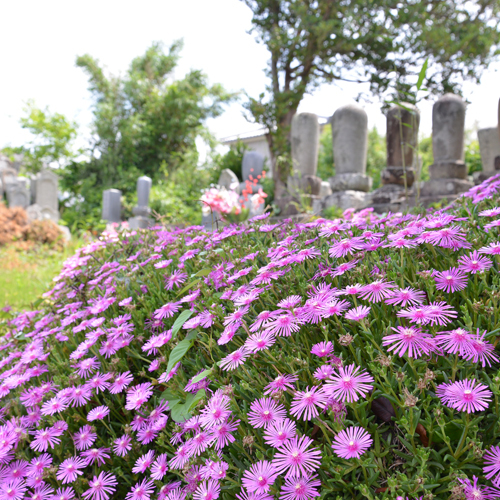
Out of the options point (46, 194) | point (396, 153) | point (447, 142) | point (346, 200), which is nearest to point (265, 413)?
point (346, 200)

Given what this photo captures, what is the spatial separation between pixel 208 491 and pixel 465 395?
1.79ft

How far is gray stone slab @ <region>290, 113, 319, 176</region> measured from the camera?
8.33 m

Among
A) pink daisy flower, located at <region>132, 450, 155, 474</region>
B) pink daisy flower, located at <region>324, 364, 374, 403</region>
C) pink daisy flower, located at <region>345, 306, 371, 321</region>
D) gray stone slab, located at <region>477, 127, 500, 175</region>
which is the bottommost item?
pink daisy flower, located at <region>132, 450, 155, 474</region>

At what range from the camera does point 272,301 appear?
117 centimetres

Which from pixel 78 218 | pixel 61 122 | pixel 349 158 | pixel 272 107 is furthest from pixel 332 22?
pixel 61 122

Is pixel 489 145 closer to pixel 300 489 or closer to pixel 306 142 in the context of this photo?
pixel 306 142

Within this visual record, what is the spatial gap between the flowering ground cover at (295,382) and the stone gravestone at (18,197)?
49.3 feet

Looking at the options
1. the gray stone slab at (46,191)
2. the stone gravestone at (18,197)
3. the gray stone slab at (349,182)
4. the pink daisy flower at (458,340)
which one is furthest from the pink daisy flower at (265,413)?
the stone gravestone at (18,197)

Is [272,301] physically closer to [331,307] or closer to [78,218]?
[331,307]

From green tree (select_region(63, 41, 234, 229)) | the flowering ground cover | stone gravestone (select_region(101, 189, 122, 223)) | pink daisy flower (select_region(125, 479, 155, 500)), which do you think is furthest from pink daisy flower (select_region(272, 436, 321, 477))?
green tree (select_region(63, 41, 234, 229))

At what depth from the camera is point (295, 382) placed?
3.11ft

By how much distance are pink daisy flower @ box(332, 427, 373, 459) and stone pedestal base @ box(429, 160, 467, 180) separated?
230 inches

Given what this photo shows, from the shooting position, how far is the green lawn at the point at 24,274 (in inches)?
176

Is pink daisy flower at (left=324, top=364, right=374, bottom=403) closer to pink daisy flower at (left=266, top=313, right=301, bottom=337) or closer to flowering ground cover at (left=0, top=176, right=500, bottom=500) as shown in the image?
flowering ground cover at (left=0, top=176, right=500, bottom=500)
